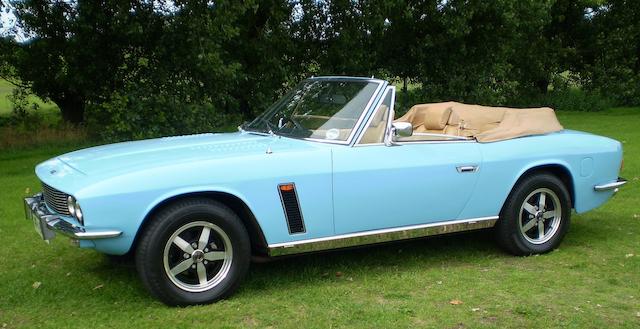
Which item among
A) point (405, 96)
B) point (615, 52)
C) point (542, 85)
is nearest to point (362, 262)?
point (405, 96)

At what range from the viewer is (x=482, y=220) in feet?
17.6

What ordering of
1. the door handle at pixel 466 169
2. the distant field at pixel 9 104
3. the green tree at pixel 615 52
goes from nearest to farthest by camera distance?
the door handle at pixel 466 169, the distant field at pixel 9 104, the green tree at pixel 615 52

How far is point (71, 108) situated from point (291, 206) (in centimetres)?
1311

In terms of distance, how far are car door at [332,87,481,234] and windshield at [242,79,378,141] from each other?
0.19 metres

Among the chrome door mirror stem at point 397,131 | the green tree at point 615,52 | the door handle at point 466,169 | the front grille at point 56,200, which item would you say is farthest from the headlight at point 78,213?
the green tree at point 615,52

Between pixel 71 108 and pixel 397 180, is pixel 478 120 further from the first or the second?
pixel 71 108

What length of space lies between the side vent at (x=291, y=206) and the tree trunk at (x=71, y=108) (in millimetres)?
12823

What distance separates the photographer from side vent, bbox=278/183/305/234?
4484 mm

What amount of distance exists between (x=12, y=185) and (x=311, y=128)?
241 inches

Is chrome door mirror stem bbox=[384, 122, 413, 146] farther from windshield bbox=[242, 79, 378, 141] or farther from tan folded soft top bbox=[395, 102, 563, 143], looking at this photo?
tan folded soft top bbox=[395, 102, 563, 143]

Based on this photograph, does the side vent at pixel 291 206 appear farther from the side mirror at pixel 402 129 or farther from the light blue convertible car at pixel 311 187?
the side mirror at pixel 402 129

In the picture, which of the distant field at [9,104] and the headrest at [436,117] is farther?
the distant field at [9,104]

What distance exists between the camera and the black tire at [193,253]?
165 inches

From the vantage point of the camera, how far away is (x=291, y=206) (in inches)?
178
